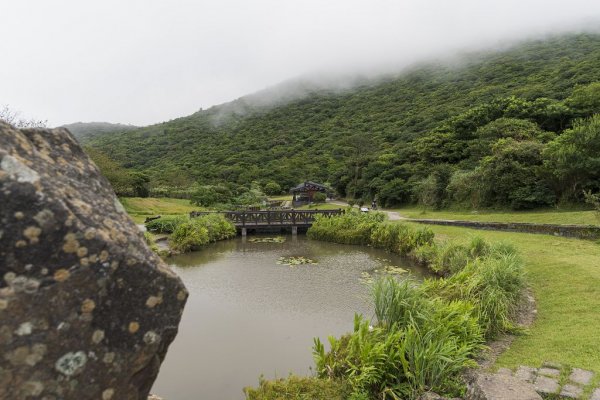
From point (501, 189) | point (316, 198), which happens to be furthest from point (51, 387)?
point (316, 198)

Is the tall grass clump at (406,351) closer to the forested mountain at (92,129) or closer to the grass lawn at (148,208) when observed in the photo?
the grass lawn at (148,208)

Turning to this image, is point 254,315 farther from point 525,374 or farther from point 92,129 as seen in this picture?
point 92,129

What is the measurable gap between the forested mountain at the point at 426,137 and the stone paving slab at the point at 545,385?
18.7m

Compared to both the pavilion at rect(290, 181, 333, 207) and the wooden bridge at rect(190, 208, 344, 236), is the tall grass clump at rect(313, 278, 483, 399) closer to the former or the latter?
the wooden bridge at rect(190, 208, 344, 236)

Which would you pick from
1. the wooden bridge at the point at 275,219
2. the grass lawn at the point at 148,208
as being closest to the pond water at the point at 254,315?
the wooden bridge at the point at 275,219

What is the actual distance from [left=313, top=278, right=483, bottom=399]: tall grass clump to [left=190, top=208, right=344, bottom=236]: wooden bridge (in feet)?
63.6

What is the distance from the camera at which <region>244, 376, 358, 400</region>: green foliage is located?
5.19 meters

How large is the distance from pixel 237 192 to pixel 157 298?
Answer: 47875 mm

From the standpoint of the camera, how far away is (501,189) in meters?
23.7

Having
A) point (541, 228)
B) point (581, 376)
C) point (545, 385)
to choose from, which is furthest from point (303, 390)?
point (541, 228)

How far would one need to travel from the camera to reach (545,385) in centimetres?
485

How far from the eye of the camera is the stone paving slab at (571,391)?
4535 millimetres

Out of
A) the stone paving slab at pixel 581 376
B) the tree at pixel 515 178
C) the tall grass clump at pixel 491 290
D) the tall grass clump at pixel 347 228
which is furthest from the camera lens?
the tree at pixel 515 178

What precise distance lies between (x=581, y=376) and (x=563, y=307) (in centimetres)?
336
